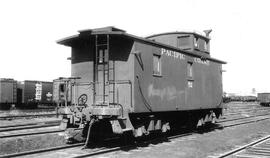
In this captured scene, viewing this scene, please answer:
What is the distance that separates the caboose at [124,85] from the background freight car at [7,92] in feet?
65.5

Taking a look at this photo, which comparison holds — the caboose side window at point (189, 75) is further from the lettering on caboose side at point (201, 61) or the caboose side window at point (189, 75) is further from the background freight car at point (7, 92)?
the background freight car at point (7, 92)

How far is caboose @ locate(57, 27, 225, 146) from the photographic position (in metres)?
9.76

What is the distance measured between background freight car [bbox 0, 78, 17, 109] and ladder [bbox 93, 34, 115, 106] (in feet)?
69.9

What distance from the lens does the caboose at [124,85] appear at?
32.0 ft

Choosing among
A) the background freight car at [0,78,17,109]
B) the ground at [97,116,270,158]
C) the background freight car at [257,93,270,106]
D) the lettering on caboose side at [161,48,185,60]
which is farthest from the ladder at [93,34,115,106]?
the background freight car at [257,93,270,106]

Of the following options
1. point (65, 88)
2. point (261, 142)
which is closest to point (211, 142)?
point (261, 142)

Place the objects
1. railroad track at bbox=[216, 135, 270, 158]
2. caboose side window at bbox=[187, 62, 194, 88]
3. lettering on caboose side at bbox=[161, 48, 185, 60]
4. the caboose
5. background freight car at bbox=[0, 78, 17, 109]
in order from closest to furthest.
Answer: railroad track at bbox=[216, 135, 270, 158] → the caboose → lettering on caboose side at bbox=[161, 48, 185, 60] → caboose side window at bbox=[187, 62, 194, 88] → background freight car at bbox=[0, 78, 17, 109]

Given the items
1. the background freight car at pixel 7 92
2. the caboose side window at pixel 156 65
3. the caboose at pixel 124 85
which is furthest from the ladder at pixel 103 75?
the background freight car at pixel 7 92

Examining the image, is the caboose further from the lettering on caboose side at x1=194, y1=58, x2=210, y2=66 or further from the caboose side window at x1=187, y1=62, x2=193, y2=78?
the lettering on caboose side at x1=194, y1=58, x2=210, y2=66

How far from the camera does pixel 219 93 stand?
16.3 meters

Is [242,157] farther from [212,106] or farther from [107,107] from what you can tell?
[212,106]

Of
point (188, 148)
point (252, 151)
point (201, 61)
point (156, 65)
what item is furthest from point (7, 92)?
point (252, 151)

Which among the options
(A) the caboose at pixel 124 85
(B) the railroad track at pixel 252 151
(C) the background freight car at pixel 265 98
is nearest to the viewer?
(B) the railroad track at pixel 252 151

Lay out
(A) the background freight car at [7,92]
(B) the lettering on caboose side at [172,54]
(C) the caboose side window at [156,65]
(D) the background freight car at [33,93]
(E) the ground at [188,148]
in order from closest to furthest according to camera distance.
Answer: (E) the ground at [188,148] → (C) the caboose side window at [156,65] → (B) the lettering on caboose side at [172,54] → (A) the background freight car at [7,92] → (D) the background freight car at [33,93]
